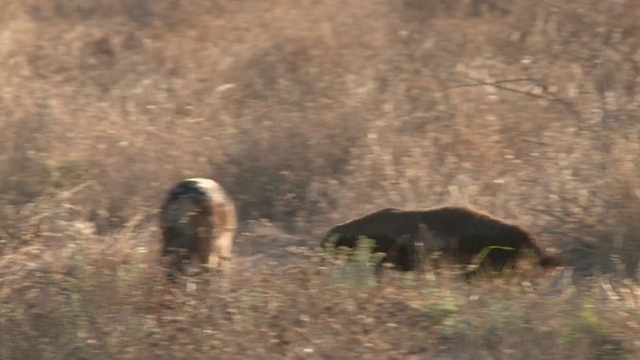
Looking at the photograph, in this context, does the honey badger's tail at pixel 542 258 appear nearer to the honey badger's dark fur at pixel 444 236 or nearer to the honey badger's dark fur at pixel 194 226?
the honey badger's dark fur at pixel 444 236

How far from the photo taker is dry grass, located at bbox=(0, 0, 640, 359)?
490cm

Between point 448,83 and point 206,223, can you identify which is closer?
point 206,223

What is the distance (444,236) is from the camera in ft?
18.9

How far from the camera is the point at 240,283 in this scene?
524 centimetres

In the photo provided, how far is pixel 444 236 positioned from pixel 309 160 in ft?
7.28

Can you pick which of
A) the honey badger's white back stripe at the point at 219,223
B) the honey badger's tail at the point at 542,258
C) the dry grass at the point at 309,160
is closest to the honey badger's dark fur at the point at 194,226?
the honey badger's white back stripe at the point at 219,223

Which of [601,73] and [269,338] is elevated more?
[601,73]

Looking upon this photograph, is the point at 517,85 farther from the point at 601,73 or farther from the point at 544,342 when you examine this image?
the point at 544,342

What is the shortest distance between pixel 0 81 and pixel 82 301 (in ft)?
14.5

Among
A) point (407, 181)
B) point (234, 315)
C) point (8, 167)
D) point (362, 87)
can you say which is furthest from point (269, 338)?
point (362, 87)

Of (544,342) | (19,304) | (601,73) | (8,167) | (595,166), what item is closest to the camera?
(544,342)

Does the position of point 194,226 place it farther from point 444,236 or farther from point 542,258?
point 542,258

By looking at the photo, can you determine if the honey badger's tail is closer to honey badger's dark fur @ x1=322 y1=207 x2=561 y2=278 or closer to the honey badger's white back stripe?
honey badger's dark fur @ x1=322 y1=207 x2=561 y2=278

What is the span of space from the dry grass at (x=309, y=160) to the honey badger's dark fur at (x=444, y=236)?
0.84 feet
